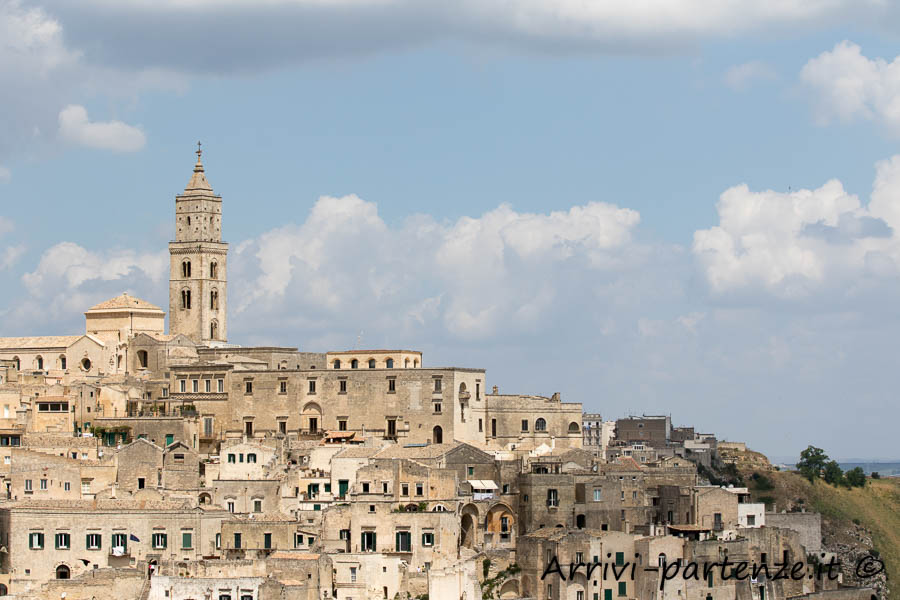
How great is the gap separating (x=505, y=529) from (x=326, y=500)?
6993 millimetres

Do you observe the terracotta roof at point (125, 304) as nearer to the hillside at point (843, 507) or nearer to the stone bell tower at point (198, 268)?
the stone bell tower at point (198, 268)

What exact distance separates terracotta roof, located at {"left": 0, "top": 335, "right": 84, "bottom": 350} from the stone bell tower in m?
6.45

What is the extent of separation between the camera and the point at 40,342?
84688 millimetres

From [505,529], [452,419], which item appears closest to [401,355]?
[452,419]

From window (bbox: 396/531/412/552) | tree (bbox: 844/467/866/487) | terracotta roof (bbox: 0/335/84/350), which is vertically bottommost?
window (bbox: 396/531/412/552)

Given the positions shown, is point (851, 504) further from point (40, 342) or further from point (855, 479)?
point (40, 342)

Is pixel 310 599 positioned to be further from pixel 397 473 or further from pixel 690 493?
pixel 690 493

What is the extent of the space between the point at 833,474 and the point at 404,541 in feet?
208

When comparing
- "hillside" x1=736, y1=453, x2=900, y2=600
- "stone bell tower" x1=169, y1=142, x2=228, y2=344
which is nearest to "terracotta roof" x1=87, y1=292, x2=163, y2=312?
"stone bell tower" x1=169, y1=142, x2=228, y2=344

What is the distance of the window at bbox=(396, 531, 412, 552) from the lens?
6319 cm

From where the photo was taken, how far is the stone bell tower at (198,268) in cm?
8894

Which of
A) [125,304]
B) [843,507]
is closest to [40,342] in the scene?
[125,304]

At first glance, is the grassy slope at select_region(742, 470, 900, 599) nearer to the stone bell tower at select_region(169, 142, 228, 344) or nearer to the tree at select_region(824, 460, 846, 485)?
the tree at select_region(824, 460, 846, 485)

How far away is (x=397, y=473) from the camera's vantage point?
65562 millimetres
